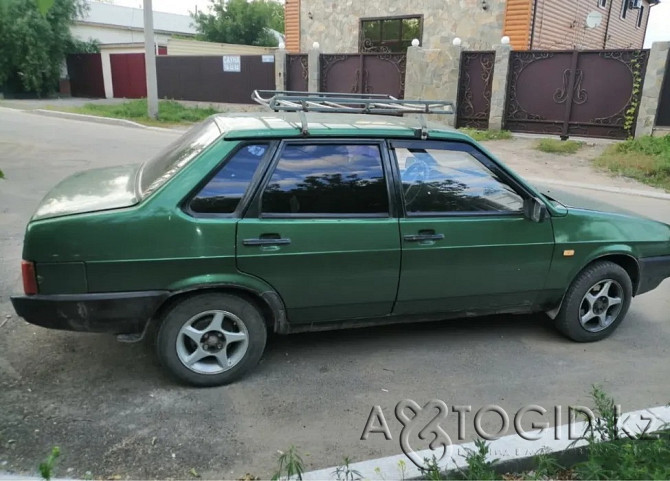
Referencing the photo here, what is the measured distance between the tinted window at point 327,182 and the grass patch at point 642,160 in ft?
29.3

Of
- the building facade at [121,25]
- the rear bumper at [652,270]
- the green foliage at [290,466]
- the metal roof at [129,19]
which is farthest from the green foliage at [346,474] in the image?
the metal roof at [129,19]

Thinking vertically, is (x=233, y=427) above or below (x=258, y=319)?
below

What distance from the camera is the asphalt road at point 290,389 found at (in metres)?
2.96

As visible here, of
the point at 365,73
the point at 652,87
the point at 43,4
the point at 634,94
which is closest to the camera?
the point at 43,4

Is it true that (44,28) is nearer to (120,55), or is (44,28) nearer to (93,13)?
(120,55)

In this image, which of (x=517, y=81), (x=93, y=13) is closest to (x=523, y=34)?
(x=517, y=81)

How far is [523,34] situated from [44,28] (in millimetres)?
22557

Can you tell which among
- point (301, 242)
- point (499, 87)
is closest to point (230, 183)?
point (301, 242)

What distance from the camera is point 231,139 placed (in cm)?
345

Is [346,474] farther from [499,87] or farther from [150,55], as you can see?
[150,55]

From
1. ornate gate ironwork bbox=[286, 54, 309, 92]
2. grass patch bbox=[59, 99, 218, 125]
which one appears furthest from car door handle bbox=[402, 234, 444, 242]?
ornate gate ironwork bbox=[286, 54, 309, 92]

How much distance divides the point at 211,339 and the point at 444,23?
63.5 feet

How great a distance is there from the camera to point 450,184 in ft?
12.6

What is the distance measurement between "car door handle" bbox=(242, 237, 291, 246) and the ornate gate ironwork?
1744cm
